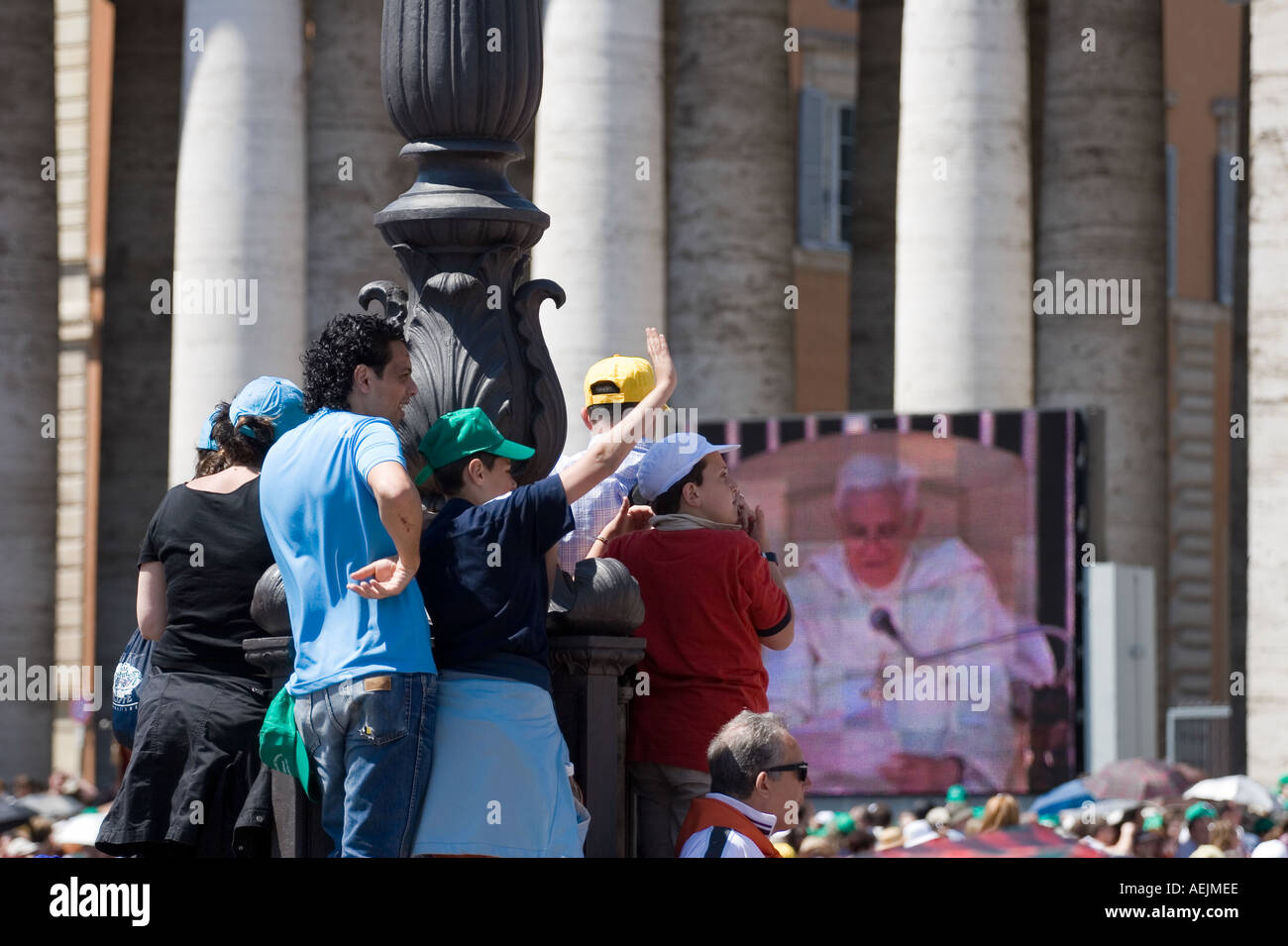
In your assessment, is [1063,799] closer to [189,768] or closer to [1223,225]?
[189,768]

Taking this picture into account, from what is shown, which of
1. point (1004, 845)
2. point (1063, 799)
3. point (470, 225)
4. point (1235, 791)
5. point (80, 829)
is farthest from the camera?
point (1235, 791)

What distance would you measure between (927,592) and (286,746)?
23.2m

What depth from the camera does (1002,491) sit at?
3216 centimetres

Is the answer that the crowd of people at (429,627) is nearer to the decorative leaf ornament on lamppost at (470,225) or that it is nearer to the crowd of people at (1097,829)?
the decorative leaf ornament on lamppost at (470,225)

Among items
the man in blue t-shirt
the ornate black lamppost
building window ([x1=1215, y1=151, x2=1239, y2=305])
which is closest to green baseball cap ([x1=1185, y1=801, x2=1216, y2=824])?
the ornate black lamppost

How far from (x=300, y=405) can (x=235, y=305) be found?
1049 inches

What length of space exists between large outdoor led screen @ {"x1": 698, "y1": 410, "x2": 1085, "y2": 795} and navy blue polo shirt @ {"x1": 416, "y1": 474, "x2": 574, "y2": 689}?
22243 mm

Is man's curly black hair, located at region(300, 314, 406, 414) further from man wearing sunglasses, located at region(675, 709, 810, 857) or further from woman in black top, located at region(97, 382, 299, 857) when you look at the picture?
man wearing sunglasses, located at region(675, 709, 810, 857)

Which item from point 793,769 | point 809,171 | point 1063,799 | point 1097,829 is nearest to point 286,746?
point 793,769

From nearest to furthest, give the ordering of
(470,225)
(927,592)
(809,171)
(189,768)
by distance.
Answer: (189,768) → (470,225) → (927,592) → (809,171)

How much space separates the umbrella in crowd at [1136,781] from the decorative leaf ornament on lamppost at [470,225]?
19.4 metres

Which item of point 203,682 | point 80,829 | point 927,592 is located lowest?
point 80,829

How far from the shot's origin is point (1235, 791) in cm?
3027
